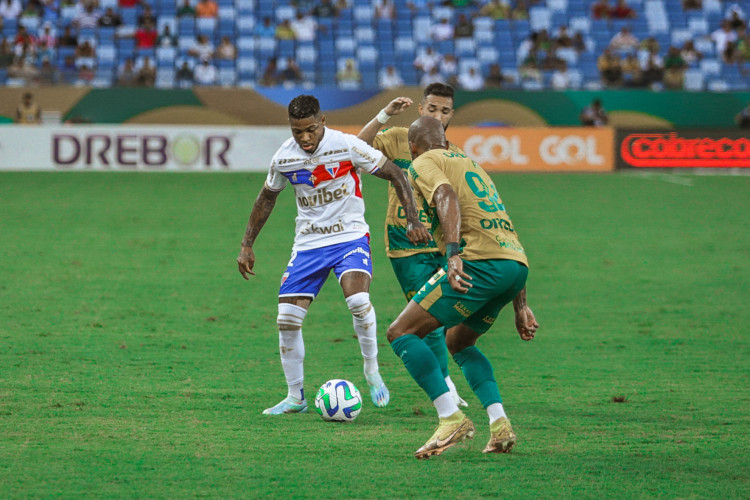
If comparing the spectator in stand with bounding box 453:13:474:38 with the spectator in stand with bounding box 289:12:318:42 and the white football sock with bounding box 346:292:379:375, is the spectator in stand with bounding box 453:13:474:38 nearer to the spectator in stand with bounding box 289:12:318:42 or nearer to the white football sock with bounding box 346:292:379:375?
the spectator in stand with bounding box 289:12:318:42

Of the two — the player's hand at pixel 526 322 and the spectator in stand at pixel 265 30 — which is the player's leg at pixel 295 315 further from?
the spectator in stand at pixel 265 30

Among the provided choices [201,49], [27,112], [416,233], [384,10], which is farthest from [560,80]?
[416,233]

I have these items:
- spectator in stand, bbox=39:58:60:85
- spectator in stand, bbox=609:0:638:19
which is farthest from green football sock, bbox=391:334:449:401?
spectator in stand, bbox=609:0:638:19

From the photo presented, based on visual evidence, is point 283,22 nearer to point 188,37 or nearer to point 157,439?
point 188,37

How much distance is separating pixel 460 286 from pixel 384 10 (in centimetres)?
2776

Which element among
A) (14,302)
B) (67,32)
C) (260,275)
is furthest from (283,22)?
(14,302)

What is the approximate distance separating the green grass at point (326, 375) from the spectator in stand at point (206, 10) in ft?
52.9

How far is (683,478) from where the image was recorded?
16.8 feet

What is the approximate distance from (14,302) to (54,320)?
3.47ft

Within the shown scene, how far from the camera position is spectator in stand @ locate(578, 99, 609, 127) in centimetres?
2809

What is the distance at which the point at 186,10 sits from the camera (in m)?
30.8

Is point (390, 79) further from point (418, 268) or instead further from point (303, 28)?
point (418, 268)

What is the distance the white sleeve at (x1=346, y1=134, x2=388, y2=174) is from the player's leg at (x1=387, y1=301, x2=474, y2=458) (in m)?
1.28

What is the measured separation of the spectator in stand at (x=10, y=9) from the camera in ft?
98.0
